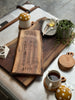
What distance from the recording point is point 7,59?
3.25 feet

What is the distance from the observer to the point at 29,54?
0.99 metres

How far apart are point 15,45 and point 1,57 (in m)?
0.15

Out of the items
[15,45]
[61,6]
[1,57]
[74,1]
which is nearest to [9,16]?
[15,45]

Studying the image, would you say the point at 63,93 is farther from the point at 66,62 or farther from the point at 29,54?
the point at 29,54

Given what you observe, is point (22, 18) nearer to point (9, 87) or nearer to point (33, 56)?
point (33, 56)

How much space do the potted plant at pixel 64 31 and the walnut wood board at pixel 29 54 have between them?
0.52ft

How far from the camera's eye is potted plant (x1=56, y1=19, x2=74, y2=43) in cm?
106

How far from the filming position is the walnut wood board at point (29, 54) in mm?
904

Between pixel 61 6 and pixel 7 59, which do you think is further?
pixel 61 6

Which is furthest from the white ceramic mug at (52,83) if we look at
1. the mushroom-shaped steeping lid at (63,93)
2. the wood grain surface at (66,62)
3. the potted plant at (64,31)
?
the potted plant at (64,31)

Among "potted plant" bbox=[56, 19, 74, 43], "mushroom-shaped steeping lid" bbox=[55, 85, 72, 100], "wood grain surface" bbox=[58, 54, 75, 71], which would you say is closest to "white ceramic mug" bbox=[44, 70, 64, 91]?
"mushroom-shaped steeping lid" bbox=[55, 85, 72, 100]

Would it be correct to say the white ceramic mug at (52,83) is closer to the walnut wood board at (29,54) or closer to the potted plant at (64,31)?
the walnut wood board at (29,54)

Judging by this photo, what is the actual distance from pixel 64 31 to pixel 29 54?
1.04 ft

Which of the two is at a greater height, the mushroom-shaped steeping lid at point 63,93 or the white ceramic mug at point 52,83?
the white ceramic mug at point 52,83
